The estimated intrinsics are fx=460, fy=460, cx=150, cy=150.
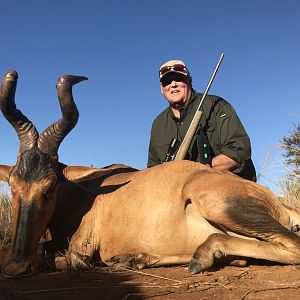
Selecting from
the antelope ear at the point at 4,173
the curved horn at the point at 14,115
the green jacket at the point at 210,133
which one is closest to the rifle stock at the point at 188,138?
the green jacket at the point at 210,133

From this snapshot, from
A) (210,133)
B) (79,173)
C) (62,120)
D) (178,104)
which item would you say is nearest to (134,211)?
(79,173)

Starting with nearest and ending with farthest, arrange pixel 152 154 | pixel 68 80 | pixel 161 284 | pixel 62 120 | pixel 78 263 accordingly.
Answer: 1. pixel 161 284
2. pixel 78 263
3. pixel 68 80
4. pixel 62 120
5. pixel 152 154

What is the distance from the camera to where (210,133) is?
7.03 meters

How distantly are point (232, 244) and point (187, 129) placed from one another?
3.35 metres

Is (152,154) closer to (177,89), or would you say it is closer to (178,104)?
(178,104)

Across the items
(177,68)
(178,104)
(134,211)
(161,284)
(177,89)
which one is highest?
(177,68)

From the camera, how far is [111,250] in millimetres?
4859

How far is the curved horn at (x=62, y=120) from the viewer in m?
4.70

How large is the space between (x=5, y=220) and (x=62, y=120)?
370 cm

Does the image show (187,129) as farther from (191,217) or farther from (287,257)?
(287,257)

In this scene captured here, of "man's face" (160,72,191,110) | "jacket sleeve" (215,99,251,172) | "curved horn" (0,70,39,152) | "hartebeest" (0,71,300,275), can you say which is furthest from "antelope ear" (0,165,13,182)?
"man's face" (160,72,191,110)

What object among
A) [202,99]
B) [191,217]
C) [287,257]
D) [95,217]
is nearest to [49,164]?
[95,217]

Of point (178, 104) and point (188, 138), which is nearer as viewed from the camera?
point (188, 138)

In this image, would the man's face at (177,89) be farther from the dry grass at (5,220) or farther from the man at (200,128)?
the dry grass at (5,220)
